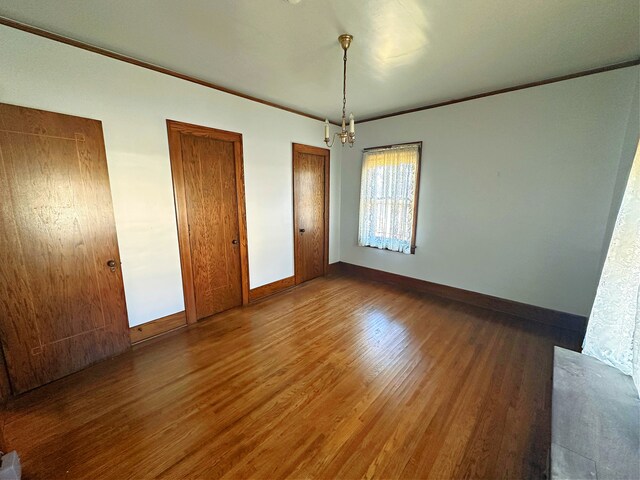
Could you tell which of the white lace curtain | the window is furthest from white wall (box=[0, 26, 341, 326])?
the white lace curtain

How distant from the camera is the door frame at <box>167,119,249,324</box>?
268 cm

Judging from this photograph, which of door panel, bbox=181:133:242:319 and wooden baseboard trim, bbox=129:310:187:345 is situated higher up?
door panel, bbox=181:133:242:319

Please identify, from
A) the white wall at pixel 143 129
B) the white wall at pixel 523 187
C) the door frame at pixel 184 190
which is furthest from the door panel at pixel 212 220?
the white wall at pixel 523 187

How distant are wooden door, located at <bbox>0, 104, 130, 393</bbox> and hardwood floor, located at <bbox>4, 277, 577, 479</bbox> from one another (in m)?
0.29

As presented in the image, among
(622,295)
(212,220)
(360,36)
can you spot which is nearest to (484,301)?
(622,295)

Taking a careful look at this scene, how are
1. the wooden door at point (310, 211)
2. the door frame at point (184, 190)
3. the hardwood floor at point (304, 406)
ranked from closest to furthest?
the hardwood floor at point (304, 406), the door frame at point (184, 190), the wooden door at point (310, 211)

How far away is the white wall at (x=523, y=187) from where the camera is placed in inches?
102

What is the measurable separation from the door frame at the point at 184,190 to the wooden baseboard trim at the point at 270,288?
62cm

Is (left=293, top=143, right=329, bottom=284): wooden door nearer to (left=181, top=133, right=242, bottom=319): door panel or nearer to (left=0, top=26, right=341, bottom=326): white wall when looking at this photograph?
(left=0, top=26, right=341, bottom=326): white wall

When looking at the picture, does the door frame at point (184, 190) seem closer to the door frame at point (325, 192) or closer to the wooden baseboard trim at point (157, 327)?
the wooden baseboard trim at point (157, 327)

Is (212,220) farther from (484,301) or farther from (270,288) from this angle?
(484,301)

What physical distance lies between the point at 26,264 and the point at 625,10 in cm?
460

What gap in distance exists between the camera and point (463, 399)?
6.31 feet

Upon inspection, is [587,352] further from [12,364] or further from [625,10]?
[12,364]
